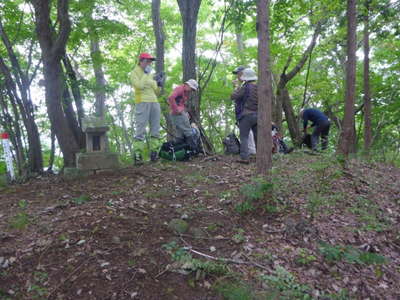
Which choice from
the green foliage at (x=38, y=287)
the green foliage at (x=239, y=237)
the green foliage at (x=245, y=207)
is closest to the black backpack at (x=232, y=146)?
the green foliage at (x=245, y=207)

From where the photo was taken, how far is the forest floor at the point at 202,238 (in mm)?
3348

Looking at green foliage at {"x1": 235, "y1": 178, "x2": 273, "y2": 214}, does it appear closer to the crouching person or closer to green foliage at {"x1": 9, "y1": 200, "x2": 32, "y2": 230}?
green foliage at {"x1": 9, "y1": 200, "x2": 32, "y2": 230}

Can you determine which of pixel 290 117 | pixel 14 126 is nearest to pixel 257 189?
pixel 14 126

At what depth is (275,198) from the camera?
476 cm

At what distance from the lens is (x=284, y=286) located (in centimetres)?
336

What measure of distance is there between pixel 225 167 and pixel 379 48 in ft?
36.4

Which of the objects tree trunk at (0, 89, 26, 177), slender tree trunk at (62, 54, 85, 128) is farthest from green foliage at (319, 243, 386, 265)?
tree trunk at (0, 89, 26, 177)

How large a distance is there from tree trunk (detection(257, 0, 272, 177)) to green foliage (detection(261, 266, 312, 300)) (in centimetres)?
147

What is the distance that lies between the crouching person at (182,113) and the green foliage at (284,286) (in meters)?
4.50

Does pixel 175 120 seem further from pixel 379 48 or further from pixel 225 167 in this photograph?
pixel 379 48

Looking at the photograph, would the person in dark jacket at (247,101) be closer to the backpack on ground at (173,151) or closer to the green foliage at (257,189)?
the backpack on ground at (173,151)

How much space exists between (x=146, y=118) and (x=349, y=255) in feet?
16.1

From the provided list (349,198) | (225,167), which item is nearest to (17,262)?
(225,167)

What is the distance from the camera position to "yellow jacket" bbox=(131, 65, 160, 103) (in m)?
7.19
